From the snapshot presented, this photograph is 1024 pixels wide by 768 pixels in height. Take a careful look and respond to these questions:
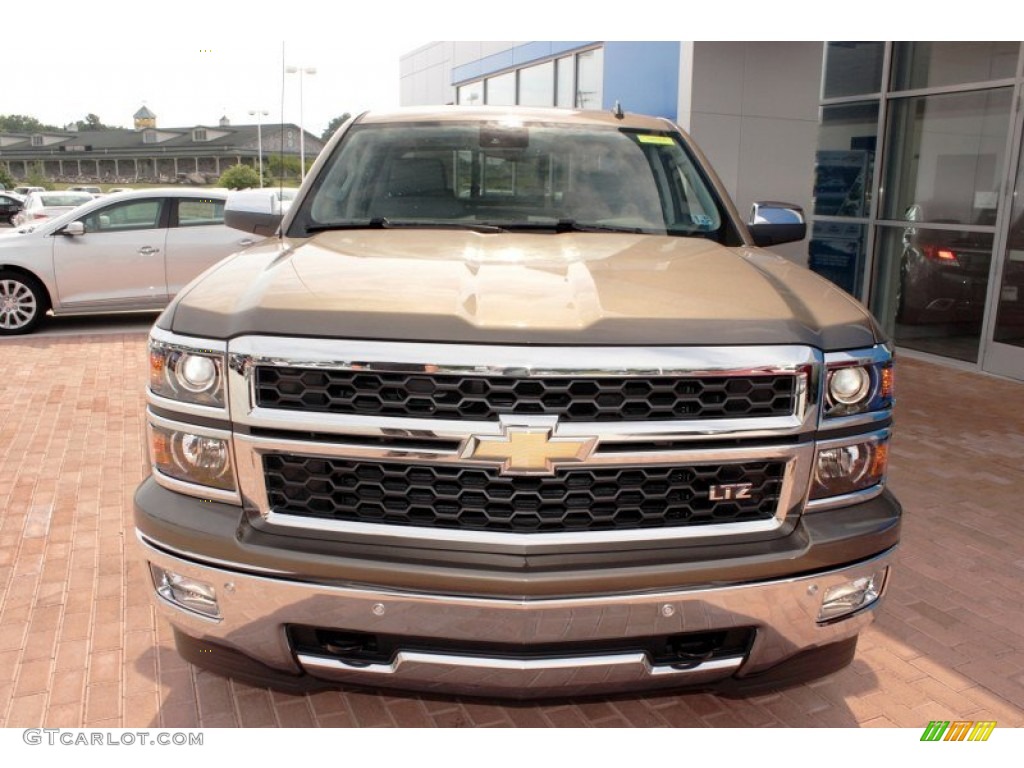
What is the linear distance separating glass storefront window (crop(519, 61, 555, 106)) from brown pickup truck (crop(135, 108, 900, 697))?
14.8 metres

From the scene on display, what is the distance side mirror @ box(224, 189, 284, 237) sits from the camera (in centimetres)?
382

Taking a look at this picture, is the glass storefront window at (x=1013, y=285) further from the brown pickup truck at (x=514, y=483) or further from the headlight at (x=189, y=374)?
the headlight at (x=189, y=374)

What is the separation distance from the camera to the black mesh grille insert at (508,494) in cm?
212

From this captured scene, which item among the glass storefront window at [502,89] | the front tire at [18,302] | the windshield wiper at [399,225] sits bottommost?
the front tire at [18,302]

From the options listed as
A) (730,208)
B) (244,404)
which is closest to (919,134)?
(730,208)

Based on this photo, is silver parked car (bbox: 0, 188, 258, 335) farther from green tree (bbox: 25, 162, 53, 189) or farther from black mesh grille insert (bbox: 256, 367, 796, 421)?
green tree (bbox: 25, 162, 53, 189)

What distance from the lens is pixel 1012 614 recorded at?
3.59m

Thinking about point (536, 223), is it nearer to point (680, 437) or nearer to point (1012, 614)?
point (680, 437)

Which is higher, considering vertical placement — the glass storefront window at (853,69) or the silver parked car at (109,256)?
the glass storefront window at (853,69)

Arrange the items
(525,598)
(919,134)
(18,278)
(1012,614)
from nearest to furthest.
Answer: (525,598), (1012,614), (919,134), (18,278)

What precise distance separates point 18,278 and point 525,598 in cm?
1020

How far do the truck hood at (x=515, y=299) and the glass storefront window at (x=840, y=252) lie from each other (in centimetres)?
813

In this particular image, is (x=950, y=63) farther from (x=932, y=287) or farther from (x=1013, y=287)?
(x=1013, y=287)
